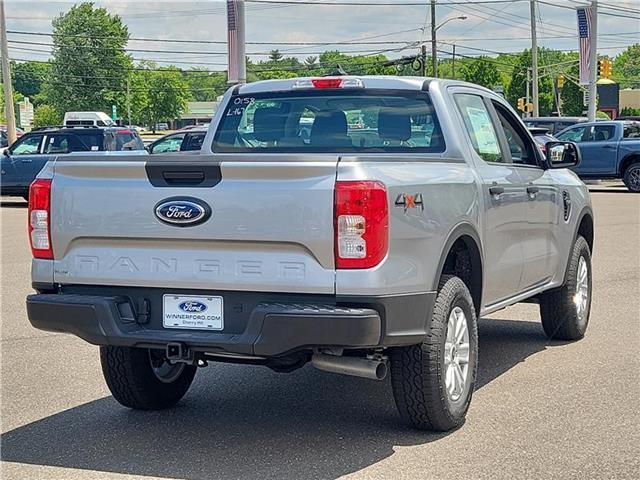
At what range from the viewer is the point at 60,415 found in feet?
20.0

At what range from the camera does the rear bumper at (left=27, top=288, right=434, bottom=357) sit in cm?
485

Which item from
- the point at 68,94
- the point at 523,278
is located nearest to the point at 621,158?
the point at 523,278

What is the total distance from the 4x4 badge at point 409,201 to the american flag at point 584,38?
110ft

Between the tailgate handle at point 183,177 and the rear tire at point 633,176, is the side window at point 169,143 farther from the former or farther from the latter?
the tailgate handle at point 183,177

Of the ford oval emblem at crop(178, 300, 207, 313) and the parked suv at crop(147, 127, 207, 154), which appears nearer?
the ford oval emblem at crop(178, 300, 207, 313)

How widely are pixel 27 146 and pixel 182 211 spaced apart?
813 inches

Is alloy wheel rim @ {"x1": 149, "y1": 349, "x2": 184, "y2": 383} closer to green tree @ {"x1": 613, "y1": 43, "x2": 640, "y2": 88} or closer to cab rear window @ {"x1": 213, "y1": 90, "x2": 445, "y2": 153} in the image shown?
cab rear window @ {"x1": 213, "y1": 90, "x2": 445, "y2": 153}

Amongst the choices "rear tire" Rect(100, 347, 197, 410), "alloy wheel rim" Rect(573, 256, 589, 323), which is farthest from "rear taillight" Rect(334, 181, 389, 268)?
"alloy wheel rim" Rect(573, 256, 589, 323)

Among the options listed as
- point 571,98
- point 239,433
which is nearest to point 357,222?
point 239,433

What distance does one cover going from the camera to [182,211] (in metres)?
5.13

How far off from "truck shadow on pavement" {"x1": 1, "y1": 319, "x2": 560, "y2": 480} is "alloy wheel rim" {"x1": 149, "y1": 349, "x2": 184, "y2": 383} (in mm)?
196

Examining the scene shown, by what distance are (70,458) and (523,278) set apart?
328cm

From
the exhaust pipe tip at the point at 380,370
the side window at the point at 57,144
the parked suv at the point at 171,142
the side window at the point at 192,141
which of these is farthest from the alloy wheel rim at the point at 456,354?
the side window at the point at 57,144

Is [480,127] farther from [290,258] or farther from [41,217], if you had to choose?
[41,217]
